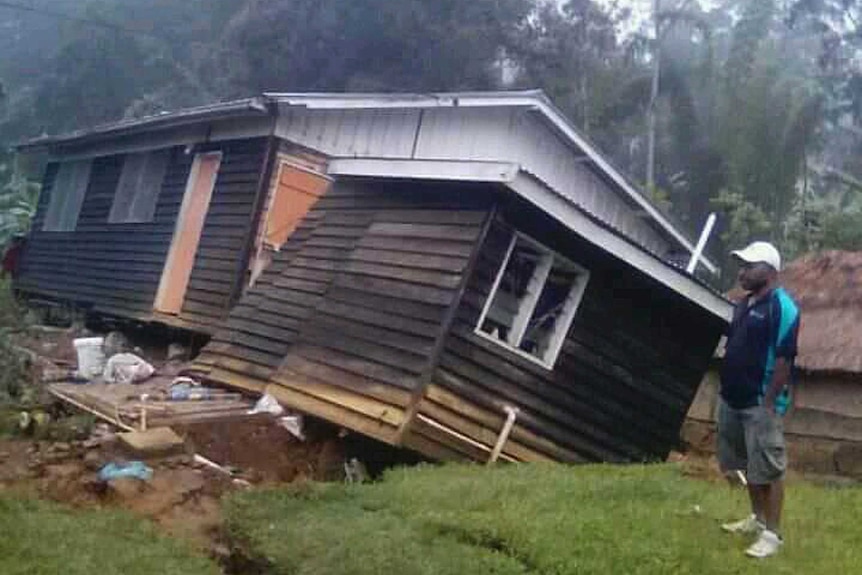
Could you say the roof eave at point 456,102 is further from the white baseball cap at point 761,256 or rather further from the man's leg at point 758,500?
the man's leg at point 758,500

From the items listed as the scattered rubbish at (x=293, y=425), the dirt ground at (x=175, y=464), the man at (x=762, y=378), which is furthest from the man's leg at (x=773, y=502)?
the scattered rubbish at (x=293, y=425)

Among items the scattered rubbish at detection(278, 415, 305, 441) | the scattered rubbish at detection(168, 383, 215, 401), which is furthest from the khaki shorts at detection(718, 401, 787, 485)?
the scattered rubbish at detection(168, 383, 215, 401)

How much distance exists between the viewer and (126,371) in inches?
433

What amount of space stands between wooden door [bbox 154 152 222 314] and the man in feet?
32.8

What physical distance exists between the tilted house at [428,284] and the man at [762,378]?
3357 millimetres

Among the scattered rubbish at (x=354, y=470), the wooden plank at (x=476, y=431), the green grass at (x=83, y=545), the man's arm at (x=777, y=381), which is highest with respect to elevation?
the man's arm at (x=777, y=381)

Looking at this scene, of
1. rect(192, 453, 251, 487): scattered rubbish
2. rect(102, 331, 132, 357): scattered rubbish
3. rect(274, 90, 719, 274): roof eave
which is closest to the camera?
rect(192, 453, 251, 487): scattered rubbish

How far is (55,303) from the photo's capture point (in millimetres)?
17859

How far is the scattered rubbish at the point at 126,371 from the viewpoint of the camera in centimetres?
1094

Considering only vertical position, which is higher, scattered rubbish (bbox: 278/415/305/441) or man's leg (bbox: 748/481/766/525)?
man's leg (bbox: 748/481/766/525)

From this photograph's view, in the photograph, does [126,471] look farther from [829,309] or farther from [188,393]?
[829,309]

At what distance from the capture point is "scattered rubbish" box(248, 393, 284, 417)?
935 cm

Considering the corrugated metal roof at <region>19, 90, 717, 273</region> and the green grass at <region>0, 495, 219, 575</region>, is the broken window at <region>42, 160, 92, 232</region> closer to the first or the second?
the corrugated metal roof at <region>19, 90, 717, 273</region>

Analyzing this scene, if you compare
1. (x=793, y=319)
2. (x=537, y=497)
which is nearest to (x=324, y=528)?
(x=537, y=497)
